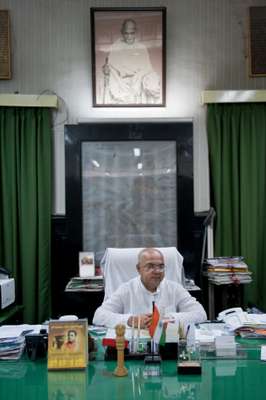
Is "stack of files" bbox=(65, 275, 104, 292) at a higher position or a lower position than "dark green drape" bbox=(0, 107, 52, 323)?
lower

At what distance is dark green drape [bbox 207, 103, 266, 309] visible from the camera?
3938 mm

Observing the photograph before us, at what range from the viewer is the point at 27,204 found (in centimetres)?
390

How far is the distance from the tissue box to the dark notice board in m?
2.70

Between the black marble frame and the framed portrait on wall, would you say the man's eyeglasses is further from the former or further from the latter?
the framed portrait on wall

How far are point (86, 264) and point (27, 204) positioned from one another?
28.2 inches

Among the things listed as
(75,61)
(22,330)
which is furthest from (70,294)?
(75,61)

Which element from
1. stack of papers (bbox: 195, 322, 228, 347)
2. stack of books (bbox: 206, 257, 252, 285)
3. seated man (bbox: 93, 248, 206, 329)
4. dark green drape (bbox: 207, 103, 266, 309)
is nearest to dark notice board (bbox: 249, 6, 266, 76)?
dark green drape (bbox: 207, 103, 266, 309)

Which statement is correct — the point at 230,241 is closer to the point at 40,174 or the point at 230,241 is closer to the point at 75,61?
the point at 40,174

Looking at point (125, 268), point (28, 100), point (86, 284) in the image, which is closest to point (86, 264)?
point (86, 284)

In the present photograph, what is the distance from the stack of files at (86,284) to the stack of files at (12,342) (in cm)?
125

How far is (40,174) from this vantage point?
3908mm

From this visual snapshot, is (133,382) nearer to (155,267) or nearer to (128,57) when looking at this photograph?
(155,267)

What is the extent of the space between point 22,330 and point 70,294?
127cm

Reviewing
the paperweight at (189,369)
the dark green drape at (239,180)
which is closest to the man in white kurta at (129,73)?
the dark green drape at (239,180)
